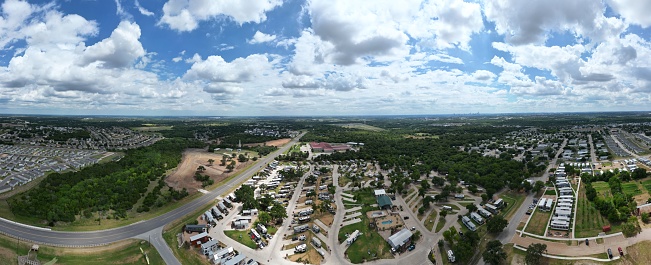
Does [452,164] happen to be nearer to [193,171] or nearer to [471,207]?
[471,207]

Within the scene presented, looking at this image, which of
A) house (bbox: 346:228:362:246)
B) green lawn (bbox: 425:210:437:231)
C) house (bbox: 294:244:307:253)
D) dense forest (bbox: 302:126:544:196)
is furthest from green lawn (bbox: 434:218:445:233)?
house (bbox: 294:244:307:253)

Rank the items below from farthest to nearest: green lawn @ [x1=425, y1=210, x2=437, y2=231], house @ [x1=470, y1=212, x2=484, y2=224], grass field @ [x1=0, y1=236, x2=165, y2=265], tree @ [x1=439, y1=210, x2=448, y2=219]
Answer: tree @ [x1=439, y1=210, x2=448, y2=219], green lawn @ [x1=425, y1=210, x2=437, y2=231], house @ [x1=470, y1=212, x2=484, y2=224], grass field @ [x1=0, y1=236, x2=165, y2=265]

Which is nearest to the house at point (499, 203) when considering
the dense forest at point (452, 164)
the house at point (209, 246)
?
the dense forest at point (452, 164)

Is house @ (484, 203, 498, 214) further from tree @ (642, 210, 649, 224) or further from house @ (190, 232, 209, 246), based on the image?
house @ (190, 232, 209, 246)

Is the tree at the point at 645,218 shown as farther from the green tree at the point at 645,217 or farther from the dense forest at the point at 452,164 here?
the dense forest at the point at 452,164

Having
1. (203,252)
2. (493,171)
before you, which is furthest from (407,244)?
(493,171)
